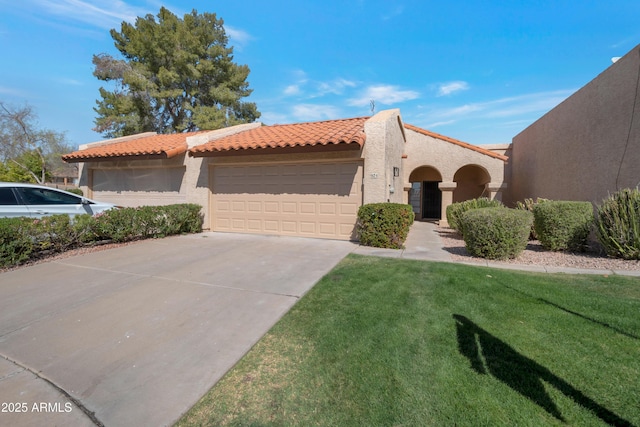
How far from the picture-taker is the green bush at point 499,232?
6.62m

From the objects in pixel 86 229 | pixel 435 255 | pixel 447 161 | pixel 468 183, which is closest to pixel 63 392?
pixel 86 229

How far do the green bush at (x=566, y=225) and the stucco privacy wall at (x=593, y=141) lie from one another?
6.01ft

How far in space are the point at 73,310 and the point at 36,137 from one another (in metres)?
35.7

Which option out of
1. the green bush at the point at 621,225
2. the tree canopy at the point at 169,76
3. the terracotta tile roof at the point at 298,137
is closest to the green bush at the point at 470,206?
the green bush at the point at 621,225

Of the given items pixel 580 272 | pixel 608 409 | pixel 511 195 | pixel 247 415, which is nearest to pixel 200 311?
pixel 247 415

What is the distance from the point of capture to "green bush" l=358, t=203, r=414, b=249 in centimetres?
781

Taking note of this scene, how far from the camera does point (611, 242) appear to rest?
257 inches

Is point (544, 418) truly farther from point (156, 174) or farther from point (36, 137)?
point (36, 137)

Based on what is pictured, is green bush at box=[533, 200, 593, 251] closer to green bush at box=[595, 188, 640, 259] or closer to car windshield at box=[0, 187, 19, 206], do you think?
green bush at box=[595, 188, 640, 259]

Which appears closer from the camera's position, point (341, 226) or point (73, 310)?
point (73, 310)

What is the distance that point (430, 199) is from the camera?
60.1ft

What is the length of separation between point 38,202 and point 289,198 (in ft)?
21.6

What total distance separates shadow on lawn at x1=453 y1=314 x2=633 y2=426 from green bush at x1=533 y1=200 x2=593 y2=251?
18.3 feet

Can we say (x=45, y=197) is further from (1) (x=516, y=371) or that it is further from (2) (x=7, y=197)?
(1) (x=516, y=371)
